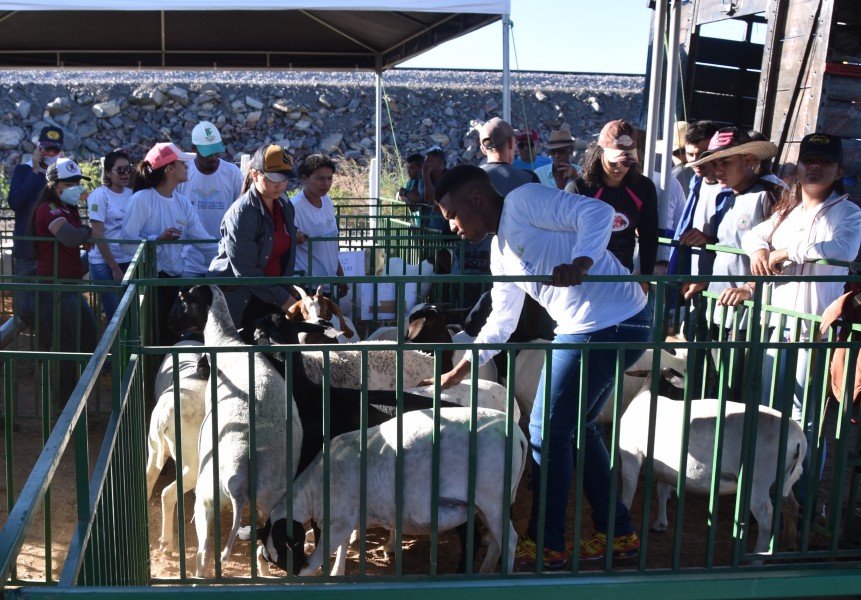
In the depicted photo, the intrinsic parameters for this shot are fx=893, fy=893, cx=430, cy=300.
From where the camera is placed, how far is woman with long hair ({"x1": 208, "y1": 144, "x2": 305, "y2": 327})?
529 centimetres

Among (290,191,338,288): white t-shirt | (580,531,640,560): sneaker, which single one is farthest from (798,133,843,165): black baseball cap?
(290,191,338,288): white t-shirt

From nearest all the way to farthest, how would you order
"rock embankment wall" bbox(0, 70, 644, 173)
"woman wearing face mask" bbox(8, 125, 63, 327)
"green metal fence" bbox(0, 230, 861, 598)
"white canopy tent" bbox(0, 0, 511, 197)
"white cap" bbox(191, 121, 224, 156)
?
"green metal fence" bbox(0, 230, 861, 598) < "woman wearing face mask" bbox(8, 125, 63, 327) < "white cap" bbox(191, 121, 224, 156) < "white canopy tent" bbox(0, 0, 511, 197) < "rock embankment wall" bbox(0, 70, 644, 173)

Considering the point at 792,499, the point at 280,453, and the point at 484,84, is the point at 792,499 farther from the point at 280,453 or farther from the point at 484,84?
the point at 484,84

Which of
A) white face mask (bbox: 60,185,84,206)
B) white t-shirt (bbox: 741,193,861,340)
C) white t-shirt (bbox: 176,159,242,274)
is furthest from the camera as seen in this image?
white t-shirt (bbox: 176,159,242,274)

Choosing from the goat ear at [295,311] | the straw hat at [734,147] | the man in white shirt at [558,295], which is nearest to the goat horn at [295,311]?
the goat ear at [295,311]

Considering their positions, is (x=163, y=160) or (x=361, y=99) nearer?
(x=163, y=160)

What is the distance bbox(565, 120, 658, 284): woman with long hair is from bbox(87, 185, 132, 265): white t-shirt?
346 cm

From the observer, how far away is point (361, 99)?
36.7 m

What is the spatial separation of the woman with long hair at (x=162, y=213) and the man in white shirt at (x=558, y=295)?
3.13 metres

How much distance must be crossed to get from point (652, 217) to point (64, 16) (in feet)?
26.1

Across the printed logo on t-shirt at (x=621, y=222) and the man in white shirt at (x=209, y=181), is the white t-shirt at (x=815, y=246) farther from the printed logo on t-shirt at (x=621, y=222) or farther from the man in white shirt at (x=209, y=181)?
the man in white shirt at (x=209, y=181)

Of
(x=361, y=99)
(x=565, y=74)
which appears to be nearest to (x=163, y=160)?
(x=361, y=99)

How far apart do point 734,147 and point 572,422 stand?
8.71ft

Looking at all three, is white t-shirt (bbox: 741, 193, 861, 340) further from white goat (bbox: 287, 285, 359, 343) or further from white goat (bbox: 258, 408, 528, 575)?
white goat (bbox: 287, 285, 359, 343)
